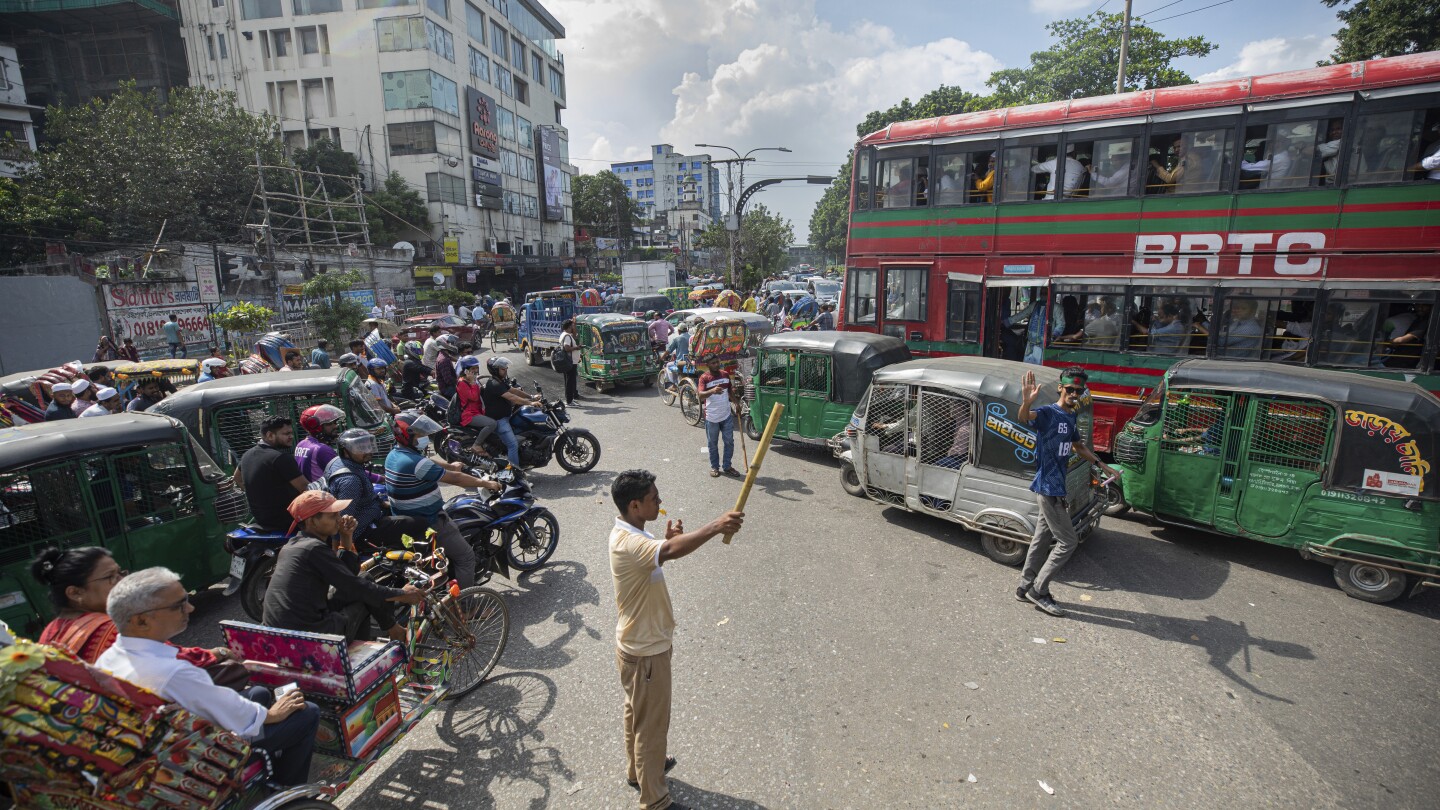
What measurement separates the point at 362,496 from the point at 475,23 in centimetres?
5581

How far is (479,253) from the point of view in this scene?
44500 mm

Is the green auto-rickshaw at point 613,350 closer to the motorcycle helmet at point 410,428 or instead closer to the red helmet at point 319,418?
the red helmet at point 319,418

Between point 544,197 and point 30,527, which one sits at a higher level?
point 544,197

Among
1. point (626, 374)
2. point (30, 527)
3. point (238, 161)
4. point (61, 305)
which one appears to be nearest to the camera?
point (30, 527)

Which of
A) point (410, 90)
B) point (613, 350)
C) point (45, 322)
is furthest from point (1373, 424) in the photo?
→ point (410, 90)

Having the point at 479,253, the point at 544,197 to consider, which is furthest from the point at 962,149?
the point at 544,197

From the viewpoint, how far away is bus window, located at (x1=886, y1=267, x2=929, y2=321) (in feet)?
37.5

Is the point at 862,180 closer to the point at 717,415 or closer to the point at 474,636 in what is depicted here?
the point at 717,415

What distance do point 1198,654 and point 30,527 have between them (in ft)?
28.4

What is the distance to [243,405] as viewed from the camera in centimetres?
698

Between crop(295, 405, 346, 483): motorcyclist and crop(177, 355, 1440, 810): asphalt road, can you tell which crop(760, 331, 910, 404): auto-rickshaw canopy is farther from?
crop(295, 405, 346, 483): motorcyclist

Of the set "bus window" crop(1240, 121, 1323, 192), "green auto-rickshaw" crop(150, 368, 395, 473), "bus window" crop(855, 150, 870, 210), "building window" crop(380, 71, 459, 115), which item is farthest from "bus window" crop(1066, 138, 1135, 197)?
"building window" crop(380, 71, 459, 115)

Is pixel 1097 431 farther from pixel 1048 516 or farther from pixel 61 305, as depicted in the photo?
pixel 61 305

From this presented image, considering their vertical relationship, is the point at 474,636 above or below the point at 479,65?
below
